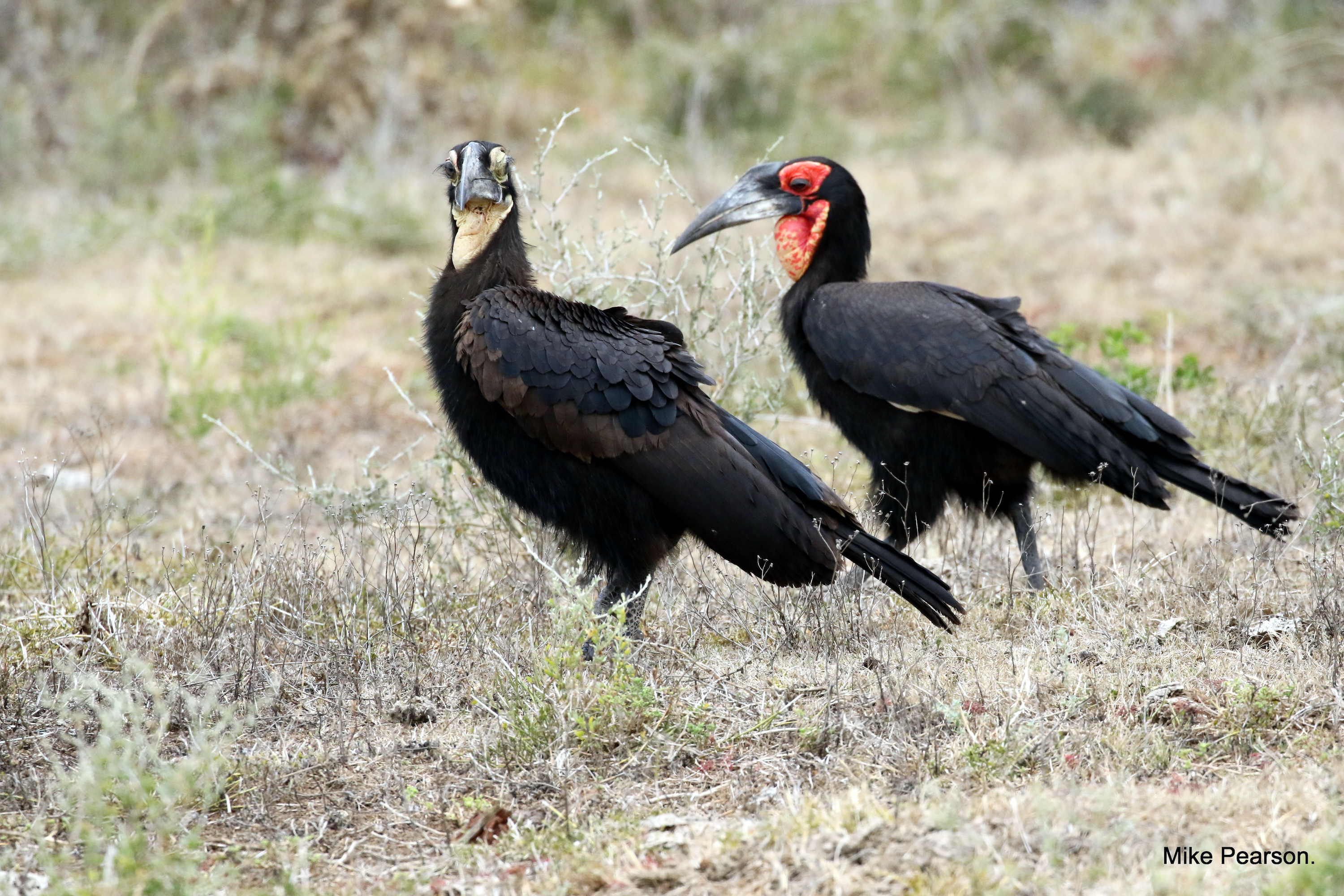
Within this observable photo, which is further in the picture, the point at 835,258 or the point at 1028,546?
the point at 835,258

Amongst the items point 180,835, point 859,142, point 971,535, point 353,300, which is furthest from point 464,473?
point 859,142

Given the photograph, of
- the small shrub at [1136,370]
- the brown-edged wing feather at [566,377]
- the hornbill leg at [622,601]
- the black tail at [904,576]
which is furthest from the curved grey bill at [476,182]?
the small shrub at [1136,370]

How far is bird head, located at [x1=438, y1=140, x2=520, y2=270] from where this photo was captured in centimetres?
425

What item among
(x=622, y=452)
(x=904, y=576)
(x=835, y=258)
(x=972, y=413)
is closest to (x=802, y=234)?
(x=835, y=258)

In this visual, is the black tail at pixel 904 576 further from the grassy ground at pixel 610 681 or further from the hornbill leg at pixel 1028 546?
the hornbill leg at pixel 1028 546

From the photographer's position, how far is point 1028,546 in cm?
479

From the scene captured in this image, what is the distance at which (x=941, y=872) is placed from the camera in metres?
2.61

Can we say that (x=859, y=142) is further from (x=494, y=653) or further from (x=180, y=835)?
(x=180, y=835)

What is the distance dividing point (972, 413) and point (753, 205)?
4.34ft

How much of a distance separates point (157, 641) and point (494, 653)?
1.10 metres

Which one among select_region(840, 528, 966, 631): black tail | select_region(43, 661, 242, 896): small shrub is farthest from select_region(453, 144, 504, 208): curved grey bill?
select_region(43, 661, 242, 896): small shrub

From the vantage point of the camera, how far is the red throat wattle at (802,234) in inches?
208

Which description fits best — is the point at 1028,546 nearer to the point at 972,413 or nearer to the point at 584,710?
the point at 972,413

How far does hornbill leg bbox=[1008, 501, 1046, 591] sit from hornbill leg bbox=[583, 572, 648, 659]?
4.71 feet
